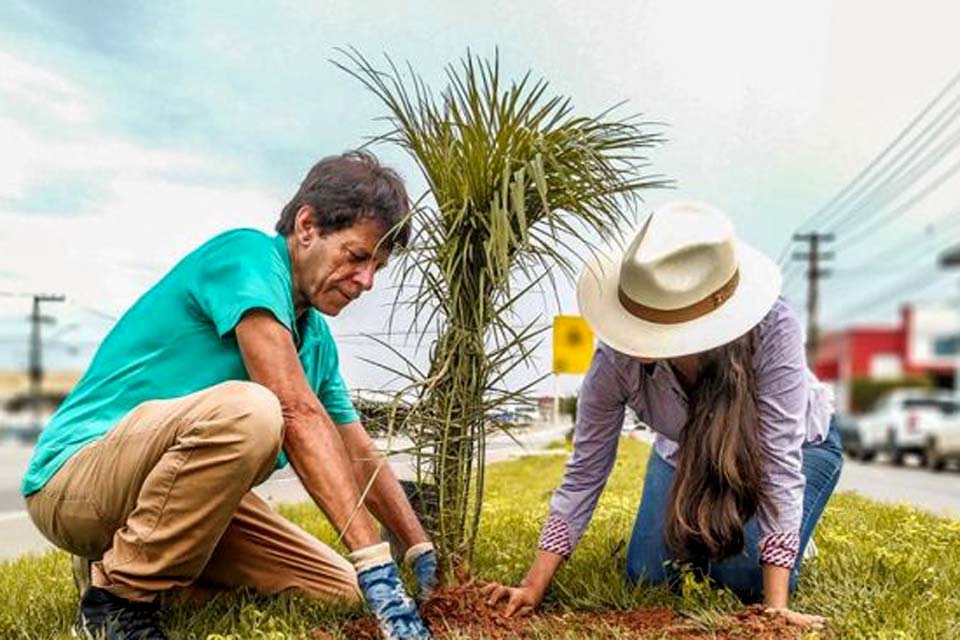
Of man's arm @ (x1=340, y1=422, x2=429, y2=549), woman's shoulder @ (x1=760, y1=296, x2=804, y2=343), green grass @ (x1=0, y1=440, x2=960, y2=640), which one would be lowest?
green grass @ (x1=0, y1=440, x2=960, y2=640)

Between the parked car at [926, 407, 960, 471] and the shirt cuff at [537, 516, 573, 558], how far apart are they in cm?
1564

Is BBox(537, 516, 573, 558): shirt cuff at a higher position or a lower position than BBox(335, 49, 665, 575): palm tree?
lower

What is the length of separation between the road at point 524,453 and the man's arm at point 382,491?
40mm

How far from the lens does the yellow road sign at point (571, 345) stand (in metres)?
4.00

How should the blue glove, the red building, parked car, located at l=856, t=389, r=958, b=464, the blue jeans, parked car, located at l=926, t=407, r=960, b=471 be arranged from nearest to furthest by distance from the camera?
the blue glove
the blue jeans
parked car, located at l=926, t=407, r=960, b=471
parked car, located at l=856, t=389, r=958, b=464
the red building

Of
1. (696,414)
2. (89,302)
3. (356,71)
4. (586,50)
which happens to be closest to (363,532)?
(696,414)

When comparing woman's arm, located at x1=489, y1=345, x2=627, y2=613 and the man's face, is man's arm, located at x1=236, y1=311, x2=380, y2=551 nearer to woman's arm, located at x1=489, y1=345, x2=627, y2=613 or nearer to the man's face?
the man's face

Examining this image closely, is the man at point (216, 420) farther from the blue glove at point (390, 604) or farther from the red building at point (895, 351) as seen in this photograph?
the red building at point (895, 351)

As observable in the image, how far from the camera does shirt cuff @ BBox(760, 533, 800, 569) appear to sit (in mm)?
2654

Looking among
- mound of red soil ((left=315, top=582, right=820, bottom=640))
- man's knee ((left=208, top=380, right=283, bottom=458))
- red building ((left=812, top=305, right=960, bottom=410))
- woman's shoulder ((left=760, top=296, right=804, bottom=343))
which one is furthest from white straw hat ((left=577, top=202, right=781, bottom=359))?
red building ((left=812, top=305, right=960, bottom=410))

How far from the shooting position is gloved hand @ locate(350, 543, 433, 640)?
2.38 metres

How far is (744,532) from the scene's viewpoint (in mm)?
3074

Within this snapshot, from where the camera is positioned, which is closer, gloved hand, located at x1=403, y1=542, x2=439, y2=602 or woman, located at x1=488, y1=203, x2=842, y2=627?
woman, located at x1=488, y1=203, x2=842, y2=627

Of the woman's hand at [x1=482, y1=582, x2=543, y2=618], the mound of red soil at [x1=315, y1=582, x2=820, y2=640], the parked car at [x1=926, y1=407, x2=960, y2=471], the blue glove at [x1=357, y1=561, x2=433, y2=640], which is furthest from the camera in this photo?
the parked car at [x1=926, y1=407, x2=960, y2=471]
